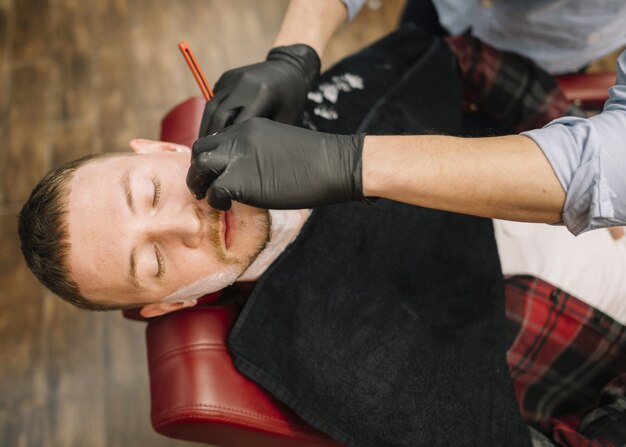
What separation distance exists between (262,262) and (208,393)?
1.23ft

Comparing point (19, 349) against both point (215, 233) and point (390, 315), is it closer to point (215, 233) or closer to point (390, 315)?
point (215, 233)

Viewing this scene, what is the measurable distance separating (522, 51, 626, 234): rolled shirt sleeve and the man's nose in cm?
73

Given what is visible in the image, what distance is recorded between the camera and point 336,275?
136 cm

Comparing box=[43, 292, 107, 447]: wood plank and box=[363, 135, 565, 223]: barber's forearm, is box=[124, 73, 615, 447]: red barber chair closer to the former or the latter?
box=[363, 135, 565, 223]: barber's forearm

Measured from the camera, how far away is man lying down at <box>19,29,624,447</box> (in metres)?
1.10

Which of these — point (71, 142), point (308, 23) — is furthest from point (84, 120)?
point (308, 23)

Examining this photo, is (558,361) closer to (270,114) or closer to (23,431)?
(270,114)

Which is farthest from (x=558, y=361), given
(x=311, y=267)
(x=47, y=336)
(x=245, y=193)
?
(x=47, y=336)

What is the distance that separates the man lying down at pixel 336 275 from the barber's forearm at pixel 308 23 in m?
0.17

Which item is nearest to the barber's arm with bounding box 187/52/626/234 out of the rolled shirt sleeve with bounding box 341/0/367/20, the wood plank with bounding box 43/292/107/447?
the rolled shirt sleeve with bounding box 341/0/367/20

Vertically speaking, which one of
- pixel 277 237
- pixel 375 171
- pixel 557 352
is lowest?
pixel 557 352

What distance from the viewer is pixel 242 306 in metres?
1.34

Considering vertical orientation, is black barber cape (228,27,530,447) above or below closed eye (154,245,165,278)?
below

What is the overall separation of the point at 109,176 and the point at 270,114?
445 mm
